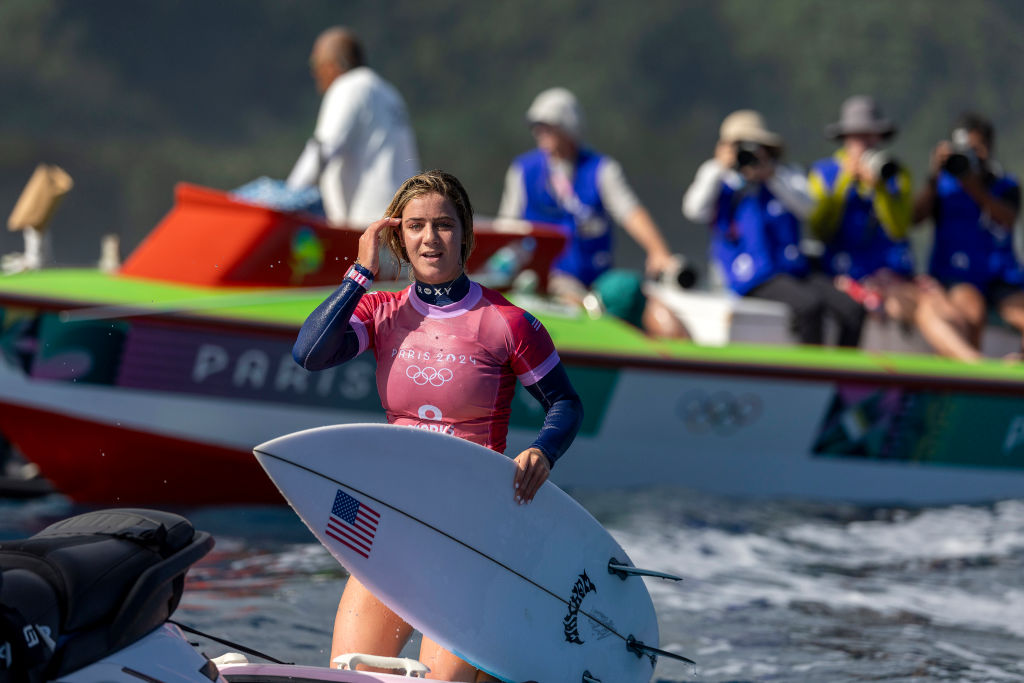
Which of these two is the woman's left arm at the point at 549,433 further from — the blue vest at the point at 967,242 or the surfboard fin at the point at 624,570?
the blue vest at the point at 967,242

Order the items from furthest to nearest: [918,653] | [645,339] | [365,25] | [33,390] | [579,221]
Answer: [365,25]
[579,221]
[645,339]
[33,390]
[918,653]

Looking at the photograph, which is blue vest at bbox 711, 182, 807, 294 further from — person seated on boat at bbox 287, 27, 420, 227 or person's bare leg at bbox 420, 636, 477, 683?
person's bare leg at bbox 420, 636, 477, 683

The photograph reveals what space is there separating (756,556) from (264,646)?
8.46ft

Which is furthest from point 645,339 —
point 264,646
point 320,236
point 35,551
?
point 35,551

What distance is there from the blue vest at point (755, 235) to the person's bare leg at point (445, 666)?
15.0 feet

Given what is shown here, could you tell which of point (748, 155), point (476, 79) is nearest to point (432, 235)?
point (748, 155)

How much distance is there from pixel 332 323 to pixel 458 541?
576 mm

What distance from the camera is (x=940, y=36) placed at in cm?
4419

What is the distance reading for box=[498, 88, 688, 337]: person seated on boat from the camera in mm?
6984

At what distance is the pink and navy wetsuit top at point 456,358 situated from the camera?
280 cm

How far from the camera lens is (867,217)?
728 centimetres

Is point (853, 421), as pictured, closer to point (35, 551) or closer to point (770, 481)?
point (770, 481)

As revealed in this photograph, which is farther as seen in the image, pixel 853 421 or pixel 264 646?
pixel 853 421

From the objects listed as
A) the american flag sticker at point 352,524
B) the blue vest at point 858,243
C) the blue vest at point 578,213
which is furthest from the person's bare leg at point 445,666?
the blue vest at point 858,243
